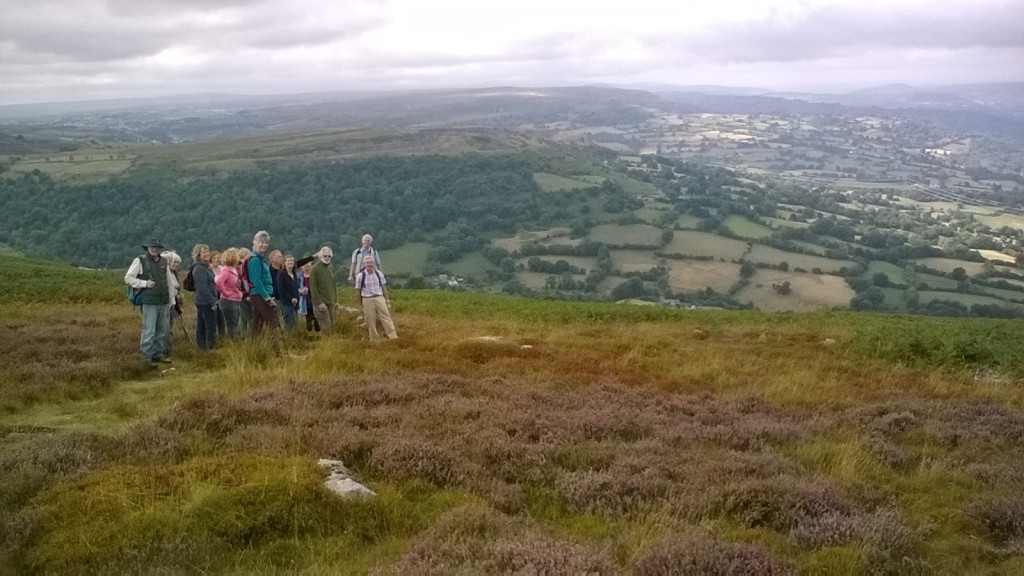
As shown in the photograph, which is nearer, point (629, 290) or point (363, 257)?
point (363, 257)

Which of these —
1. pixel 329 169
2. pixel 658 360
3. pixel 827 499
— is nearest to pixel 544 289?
pixel 658 360

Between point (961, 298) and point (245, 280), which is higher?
point (245, 280)

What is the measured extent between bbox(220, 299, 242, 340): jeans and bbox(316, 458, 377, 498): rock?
745cm

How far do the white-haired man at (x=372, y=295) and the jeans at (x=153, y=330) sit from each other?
3.50m

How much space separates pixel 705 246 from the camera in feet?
193

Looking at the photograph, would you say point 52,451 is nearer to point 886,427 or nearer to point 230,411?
point 230,411

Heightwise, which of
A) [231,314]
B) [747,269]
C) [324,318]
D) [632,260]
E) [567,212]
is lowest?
[747,269]

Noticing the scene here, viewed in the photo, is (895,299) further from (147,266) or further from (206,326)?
(147,266)

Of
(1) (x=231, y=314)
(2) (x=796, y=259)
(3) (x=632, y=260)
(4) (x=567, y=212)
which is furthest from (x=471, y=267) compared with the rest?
(1) (x=231, y=314)

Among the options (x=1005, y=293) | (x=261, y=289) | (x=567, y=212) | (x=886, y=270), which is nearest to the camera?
(x=261, y=289)

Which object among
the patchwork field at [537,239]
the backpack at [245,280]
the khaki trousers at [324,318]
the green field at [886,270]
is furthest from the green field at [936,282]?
the backpack at [245,280]

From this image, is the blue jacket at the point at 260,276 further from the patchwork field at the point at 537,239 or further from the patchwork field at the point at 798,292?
the patchwork field at the point at 537,239

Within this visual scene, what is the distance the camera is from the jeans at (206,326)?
11.8 metres

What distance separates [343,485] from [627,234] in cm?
6198
